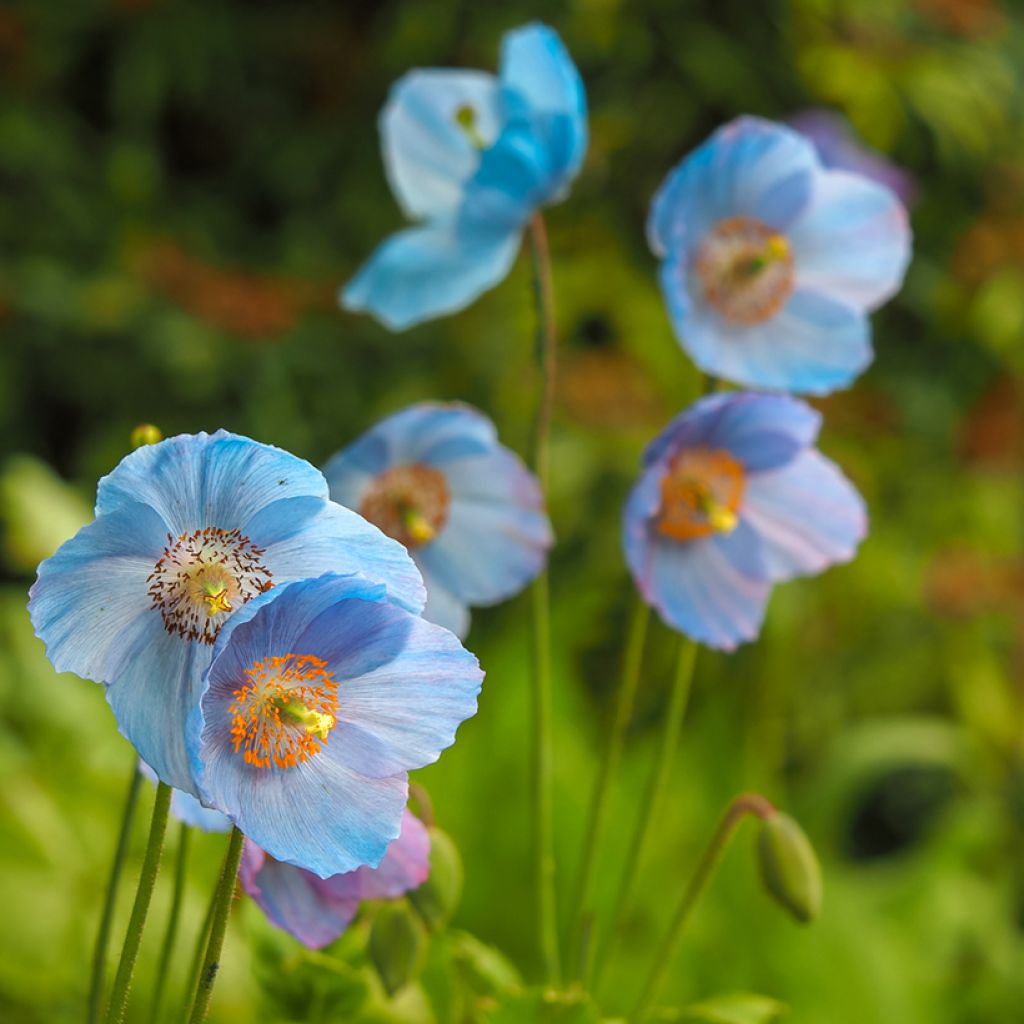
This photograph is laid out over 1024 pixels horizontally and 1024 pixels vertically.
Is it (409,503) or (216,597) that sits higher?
(216,597)

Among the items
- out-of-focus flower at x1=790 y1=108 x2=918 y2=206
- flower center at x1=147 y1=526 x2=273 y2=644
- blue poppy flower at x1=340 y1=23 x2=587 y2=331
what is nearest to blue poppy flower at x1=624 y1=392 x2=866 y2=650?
blue poppy flower at x1=340 y1=23 x2=587 y2=331

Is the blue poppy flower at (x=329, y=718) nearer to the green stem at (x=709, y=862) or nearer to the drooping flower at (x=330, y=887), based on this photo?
the drooping flower at (x=330, y=887)

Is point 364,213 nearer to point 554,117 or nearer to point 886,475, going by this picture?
point 886,475

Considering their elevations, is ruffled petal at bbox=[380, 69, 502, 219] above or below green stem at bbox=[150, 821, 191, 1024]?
above

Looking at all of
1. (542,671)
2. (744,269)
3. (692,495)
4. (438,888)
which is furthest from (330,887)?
(744,269)

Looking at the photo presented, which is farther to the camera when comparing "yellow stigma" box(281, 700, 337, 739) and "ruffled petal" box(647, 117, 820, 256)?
"ruffled petal" box(647, 117, 820, 256)

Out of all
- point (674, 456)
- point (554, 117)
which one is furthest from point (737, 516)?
point (554, 117)

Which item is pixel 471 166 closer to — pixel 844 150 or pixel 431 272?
pixel 431 272

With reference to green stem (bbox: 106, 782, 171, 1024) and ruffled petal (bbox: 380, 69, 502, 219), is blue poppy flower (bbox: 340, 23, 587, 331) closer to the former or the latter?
ruffled petal (bbox: 380, 69, 502, 219)
